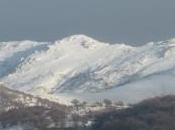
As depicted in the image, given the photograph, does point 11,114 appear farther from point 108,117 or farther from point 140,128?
point 140,128

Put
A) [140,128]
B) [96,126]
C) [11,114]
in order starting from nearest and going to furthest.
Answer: [140,128], [96,126], [11,114]

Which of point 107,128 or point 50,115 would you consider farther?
point 50,115

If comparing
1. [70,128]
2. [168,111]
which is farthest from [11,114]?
[168,111]

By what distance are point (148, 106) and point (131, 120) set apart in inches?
455

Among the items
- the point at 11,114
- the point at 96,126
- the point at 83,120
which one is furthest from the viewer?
the point at 11,114

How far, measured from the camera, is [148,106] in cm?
14962

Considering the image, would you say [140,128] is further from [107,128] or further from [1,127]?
[1,127]

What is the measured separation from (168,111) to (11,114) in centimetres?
3156

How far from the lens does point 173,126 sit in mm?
136125

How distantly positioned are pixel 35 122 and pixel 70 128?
22.5ft

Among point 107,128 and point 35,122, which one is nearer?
point 107,128

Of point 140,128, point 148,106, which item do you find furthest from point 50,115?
point 140,128

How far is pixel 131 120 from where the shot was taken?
454 ft

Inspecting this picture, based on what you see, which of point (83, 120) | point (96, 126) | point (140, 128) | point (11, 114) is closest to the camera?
point (140, 128)
